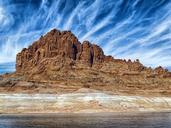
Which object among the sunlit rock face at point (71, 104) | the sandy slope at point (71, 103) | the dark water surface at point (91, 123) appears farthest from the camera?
the sandy slope at point (71, 103)

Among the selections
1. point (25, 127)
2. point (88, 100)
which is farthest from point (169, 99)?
point (25, 127)

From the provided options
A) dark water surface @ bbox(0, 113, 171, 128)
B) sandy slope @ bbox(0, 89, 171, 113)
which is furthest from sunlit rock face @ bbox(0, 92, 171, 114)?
dark water surface @ bbox(0, 113, 171, 128)

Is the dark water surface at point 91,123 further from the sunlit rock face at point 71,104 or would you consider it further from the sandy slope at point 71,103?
the sandy slope at point 71,103

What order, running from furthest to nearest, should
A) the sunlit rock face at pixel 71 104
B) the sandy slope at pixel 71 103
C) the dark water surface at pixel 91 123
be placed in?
the sandy slope at pixel 71 103
the sunlit rock face at pixel 71 104
the dark water surface at pixel 91 123

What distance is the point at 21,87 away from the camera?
192625mm

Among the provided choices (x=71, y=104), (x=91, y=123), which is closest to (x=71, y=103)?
(x=71, y=104)

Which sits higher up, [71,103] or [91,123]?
[71,103]

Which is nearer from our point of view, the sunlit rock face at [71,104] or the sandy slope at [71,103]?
the sunlit rock face at [71,104]

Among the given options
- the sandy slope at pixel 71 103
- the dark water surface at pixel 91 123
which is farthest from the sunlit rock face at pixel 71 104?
the dark water surface at pixel 91 123

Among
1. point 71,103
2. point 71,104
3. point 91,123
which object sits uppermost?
point 71,103

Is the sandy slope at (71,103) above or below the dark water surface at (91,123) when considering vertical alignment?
above

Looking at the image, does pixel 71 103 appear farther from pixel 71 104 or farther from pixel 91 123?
pixel 91 123

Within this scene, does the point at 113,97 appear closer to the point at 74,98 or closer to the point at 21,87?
the point at 74,98

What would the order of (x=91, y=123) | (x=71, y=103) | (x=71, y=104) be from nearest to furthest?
(x=91, y=123) < (x=71, y=104) < (x=71, y=103)
